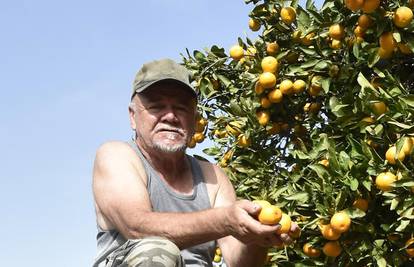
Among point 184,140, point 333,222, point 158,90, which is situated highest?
point 158,90

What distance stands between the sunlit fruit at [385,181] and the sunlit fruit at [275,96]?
123 cm

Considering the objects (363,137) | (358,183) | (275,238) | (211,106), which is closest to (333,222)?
(358,183)

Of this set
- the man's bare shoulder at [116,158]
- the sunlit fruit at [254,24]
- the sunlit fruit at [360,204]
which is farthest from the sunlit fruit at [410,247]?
the sunlit fruit at [254,24]

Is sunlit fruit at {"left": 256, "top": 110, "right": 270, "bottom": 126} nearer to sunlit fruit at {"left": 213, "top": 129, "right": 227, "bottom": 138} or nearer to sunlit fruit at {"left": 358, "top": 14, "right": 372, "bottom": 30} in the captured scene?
sunlit fruit at {"left": 213, "top": 129, "right": 227, "bottom": 138}

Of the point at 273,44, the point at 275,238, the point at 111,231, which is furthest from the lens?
the point at 273,44

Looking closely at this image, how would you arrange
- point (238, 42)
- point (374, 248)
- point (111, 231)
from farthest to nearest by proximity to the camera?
point (238, 42), point (374, 248), point (111, 231)

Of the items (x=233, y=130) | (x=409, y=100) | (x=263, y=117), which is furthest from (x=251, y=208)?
(x=233, y=130)

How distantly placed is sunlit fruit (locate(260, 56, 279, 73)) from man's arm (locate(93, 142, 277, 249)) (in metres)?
1.70

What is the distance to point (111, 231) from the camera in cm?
371

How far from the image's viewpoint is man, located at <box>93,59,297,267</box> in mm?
3254

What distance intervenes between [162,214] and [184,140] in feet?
1.83

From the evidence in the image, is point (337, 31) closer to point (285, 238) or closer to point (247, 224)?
point (285, 238)

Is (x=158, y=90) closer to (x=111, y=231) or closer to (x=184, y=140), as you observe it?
(x=184, y=140)

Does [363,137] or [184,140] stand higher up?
[184,140]
